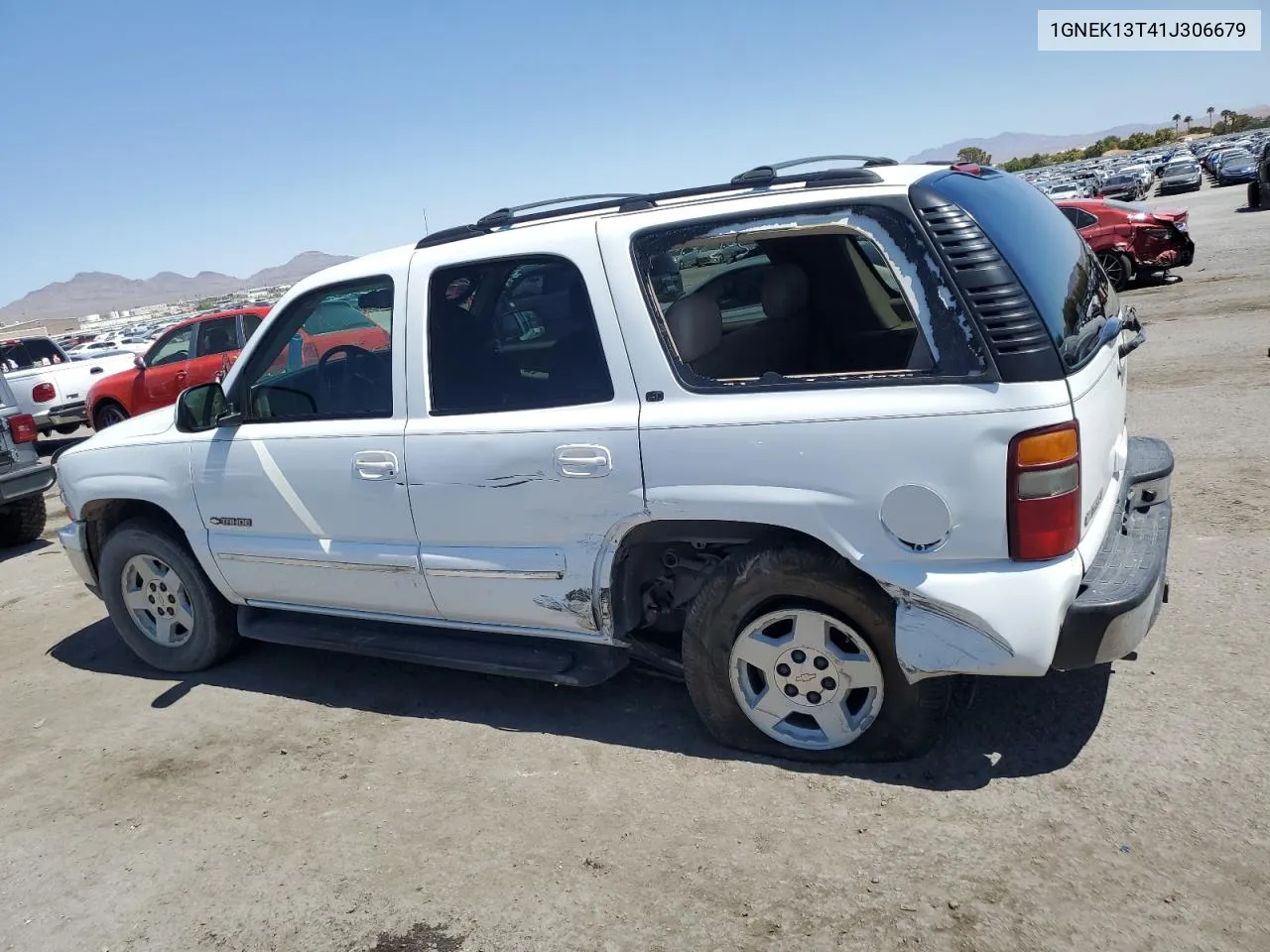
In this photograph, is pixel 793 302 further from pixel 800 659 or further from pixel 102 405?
pixel 102 405

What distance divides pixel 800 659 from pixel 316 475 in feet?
7.20

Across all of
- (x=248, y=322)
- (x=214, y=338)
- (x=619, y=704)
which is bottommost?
(x=619, y=704)

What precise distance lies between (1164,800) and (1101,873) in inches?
18.0

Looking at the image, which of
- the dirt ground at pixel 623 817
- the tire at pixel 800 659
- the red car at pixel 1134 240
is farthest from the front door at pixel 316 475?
the red car at pixel 1134 240

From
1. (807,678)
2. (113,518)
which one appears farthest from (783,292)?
(113,518)

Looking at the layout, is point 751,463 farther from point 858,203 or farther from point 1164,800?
point 1164,800

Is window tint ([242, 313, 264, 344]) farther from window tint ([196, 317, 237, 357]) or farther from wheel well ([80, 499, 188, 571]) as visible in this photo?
wheel well ([80, 499, 188, 571])

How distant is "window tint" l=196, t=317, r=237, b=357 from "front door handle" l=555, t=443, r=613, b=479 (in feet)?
36.6

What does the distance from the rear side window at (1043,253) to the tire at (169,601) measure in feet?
12.9

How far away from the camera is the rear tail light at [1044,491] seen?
2.85 metres

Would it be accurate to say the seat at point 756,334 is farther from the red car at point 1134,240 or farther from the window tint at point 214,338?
the red car at point 1134,240

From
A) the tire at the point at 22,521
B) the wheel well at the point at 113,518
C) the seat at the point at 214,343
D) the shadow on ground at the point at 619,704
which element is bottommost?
the shadow on ground at the point at 619,704

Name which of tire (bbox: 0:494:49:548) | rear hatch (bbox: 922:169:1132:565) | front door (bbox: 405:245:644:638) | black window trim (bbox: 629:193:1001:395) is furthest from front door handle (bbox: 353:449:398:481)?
tire (bbox: 0:494:49:548)

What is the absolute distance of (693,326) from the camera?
3514 millimetres
